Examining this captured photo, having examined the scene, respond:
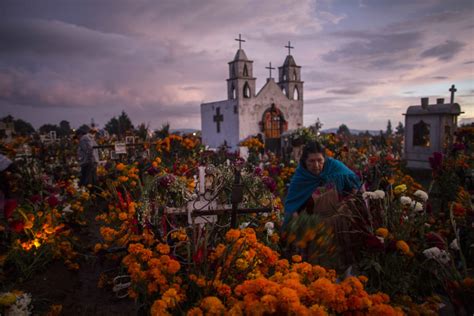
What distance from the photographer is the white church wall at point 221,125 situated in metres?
25.7

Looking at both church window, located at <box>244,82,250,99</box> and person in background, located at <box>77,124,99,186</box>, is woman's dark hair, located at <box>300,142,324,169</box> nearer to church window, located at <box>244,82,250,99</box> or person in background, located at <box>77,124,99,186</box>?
person in background, located at <box>77,124,99,186</box>

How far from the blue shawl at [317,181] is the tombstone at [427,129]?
9.63 m

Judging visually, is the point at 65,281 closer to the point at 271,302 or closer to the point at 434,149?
the point at 271,302

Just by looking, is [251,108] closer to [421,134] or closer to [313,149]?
[421,134]

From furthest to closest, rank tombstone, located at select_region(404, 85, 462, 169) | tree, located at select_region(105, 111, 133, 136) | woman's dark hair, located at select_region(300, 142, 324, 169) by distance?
tree, located at select_region(105, 111, 133, 136)
tombstone, located at select_region(404, 85, 462, 169)
woman's dark hair, located at select_region(300, 142, 324, 169)

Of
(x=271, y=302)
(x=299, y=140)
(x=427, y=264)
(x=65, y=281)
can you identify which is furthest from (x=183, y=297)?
(x=299, y=140)

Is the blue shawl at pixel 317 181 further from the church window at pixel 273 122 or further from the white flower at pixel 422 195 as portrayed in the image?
the church window at pixel 273 122

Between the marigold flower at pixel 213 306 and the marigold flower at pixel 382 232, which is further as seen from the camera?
the marigold flower at pixel 382 232

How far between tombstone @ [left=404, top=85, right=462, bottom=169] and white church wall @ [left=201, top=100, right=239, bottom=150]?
14503 mm

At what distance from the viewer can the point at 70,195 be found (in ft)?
21.6

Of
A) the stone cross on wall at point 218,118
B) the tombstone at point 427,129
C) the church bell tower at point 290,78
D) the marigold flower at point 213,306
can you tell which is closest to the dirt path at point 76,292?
the marigold flower at point 213,306

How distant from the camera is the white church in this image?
2544cm

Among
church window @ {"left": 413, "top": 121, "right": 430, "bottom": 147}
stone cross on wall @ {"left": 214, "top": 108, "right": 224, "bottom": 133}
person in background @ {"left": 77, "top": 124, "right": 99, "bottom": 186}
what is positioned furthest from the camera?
stone cross on wall @ {"left": 214, "top": 108, "right": 224, "bottom": 133}

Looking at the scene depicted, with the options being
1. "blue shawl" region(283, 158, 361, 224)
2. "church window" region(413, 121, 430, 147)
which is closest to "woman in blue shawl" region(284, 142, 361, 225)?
"blue shawl" region(283, 158, 361, 224)
